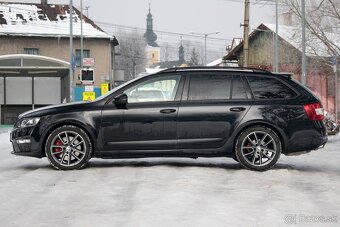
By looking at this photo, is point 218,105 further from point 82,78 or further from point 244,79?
point 82,78

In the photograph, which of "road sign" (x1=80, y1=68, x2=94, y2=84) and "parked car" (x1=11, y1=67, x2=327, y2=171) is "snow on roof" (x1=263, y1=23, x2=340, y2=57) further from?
"parked car" (x1=11, y1=67, x2=327, y2=171)

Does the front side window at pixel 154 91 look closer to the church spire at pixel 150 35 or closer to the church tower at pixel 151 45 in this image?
the church tower at pixel 151 45

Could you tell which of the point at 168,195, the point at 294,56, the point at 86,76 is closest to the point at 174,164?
the point at 168,195

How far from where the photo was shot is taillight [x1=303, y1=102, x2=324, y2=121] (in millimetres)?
9164

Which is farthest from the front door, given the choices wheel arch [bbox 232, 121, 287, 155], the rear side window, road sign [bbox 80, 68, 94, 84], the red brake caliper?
road sign [bbox 80, 68, 94, 84]

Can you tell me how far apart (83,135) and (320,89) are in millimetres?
38875

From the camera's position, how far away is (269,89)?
30.7 feet

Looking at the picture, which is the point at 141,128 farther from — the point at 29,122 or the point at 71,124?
the point at 29,122

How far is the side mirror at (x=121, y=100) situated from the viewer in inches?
357

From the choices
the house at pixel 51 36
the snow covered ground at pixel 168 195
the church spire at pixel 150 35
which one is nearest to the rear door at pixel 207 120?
the snow covered ground at pixel 168 195

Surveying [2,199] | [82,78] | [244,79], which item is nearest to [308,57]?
[82,78]

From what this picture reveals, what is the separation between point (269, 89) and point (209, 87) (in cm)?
92

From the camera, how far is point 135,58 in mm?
129750

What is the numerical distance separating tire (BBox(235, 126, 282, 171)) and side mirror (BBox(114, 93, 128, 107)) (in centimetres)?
175
